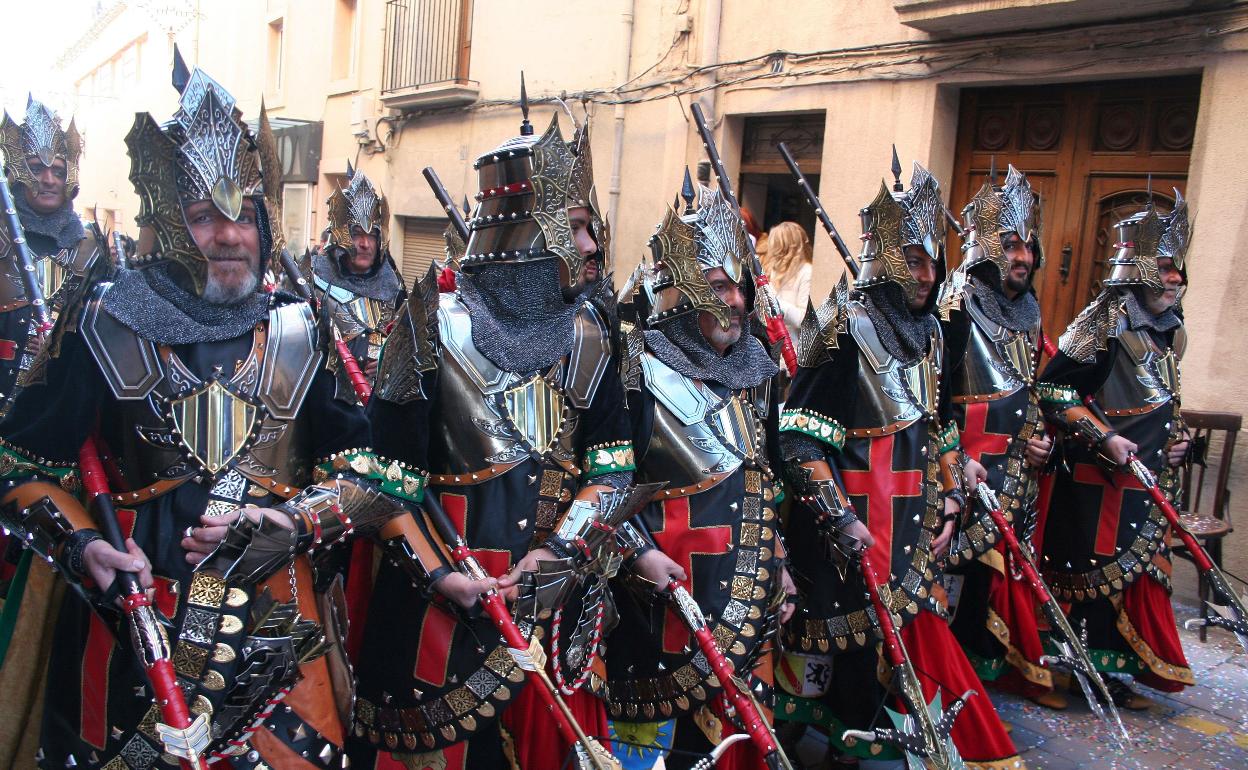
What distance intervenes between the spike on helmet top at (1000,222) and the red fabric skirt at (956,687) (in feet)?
6.88

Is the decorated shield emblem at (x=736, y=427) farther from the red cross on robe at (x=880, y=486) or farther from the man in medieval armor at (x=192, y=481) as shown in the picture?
the man in medieval armor at (x=192, y=481)

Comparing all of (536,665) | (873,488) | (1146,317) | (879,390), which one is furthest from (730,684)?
(1146,317)

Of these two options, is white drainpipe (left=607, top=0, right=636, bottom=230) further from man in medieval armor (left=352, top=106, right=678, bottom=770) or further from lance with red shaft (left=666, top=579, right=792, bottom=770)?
lance with red shaft (left=666, top=579, right=792, bottom=770)

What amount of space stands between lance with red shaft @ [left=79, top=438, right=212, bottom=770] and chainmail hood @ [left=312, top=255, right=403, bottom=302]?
13.2 feet

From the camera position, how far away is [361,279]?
6.49 meters

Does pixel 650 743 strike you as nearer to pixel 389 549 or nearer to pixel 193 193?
pixel 389 549

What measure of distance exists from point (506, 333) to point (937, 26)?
6049 mm

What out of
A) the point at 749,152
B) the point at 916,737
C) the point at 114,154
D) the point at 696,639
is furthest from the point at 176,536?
the point at 114,154

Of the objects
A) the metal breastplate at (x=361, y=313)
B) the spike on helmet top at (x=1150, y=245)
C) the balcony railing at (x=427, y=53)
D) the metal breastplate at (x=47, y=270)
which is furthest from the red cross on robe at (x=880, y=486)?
the balcony railing at (x=427, y=53)

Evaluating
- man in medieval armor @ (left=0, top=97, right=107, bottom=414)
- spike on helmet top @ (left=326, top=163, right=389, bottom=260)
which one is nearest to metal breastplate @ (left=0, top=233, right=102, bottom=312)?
man in medieval armor @ (left=0, top=97, right=107, bottom=414)

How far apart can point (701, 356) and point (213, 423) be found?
1619 mm

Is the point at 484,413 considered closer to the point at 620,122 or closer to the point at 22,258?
the point at 22,258

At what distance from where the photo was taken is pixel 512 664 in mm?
2693

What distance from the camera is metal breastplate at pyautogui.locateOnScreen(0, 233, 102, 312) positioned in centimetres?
470
